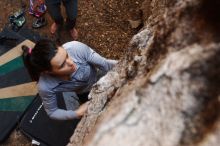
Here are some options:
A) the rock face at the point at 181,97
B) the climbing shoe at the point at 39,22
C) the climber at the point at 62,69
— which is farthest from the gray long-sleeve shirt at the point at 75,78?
the climbing shoe at the point at 39,22

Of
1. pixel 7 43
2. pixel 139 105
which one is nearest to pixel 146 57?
pixel 139 105

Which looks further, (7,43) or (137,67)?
(7,43)

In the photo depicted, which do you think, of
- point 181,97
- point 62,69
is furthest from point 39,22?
point 181,97

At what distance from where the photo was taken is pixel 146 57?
2.00m

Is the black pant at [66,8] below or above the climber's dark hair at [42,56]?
below

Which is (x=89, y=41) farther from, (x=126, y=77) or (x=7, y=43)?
(x=126, y=77)

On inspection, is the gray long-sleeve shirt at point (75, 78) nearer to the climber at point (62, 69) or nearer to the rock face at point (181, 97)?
the climber at point (62, 69)

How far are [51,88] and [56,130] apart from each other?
98 cm

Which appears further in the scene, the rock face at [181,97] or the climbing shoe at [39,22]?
the climbing shoe at [39,22]

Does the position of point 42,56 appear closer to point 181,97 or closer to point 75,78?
point 75,78

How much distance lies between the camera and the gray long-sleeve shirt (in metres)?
2.80

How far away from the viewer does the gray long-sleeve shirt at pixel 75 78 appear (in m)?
2.80

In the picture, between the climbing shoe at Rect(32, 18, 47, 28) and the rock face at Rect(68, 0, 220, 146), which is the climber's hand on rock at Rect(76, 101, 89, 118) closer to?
the rock face at Rect(68, 0, 220, 146)

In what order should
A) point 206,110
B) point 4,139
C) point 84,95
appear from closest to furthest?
point 206,110
point 84,95
point 4,139
